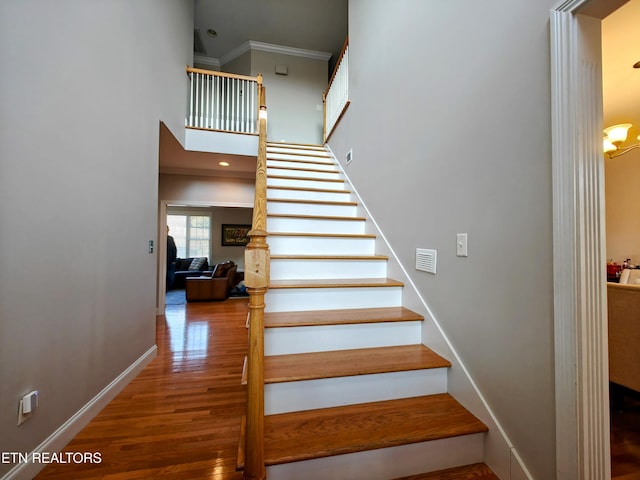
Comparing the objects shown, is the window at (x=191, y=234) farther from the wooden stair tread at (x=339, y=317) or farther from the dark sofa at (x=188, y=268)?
the wooden stair tread at (x=339, y=317)

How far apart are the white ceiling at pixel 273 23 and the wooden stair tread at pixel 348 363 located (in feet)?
18.1

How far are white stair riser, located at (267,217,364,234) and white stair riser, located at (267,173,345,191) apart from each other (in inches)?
30.8

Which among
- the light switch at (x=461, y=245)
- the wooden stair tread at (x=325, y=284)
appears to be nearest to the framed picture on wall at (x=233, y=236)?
the wooden stair tread at (x=325, y=284)

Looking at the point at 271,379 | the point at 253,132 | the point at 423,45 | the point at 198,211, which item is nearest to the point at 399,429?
the point at 271,379

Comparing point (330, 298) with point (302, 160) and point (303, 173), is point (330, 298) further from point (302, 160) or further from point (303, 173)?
point (302, 160)

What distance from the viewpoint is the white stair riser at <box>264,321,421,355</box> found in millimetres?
1489

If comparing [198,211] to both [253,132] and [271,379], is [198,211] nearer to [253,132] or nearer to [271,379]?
[253,132]

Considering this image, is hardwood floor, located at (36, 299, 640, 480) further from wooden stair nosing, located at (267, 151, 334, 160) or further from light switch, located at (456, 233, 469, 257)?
wooden stair nosing, located at (267, 151, 334, 160)

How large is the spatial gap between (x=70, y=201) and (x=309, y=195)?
202cm

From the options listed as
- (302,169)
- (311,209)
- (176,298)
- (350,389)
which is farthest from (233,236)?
(350,389)

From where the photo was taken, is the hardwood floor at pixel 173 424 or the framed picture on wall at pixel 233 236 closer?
the hardwood floor at pixel 173 424

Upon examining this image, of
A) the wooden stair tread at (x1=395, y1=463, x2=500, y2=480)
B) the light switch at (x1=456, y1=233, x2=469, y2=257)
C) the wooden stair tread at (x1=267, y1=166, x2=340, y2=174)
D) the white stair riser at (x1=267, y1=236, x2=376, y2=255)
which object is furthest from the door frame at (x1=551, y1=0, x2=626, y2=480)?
the wooden stair tread at (x1=267, y1=166, x2=340, y2=174)

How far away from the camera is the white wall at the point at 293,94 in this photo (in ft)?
17.9

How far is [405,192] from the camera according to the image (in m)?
1.98
